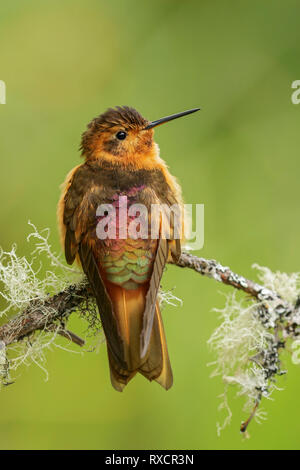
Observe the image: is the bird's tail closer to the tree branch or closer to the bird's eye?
the tree branch

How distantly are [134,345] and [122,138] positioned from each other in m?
1.10

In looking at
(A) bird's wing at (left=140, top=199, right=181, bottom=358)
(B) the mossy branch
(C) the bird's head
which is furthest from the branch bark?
(C) the bird's head

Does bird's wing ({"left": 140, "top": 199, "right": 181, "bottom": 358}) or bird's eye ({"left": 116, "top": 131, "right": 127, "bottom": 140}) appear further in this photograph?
bird's eye ({"left": 116, "top": 131, "right": 127, "bottom": 140})

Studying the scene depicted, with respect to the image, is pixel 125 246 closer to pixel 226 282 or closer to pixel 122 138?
pixel 226 282

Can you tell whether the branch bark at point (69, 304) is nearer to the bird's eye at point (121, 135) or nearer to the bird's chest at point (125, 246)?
the bird's chest at point (125, 246)

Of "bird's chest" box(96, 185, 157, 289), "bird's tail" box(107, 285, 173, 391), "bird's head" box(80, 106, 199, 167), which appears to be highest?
"bird's head" box(80, 106, 199, 167)

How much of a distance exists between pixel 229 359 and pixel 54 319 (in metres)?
0.72

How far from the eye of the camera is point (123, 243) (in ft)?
8.27

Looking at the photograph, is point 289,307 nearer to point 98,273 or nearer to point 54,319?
point 98,273

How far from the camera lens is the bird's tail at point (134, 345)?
2383 millimetres

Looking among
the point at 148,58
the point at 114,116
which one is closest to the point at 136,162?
the point at 114,116

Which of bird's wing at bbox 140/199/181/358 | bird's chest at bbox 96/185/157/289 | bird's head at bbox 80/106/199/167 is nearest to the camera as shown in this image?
bird's wing at bbox 140/199/181/358

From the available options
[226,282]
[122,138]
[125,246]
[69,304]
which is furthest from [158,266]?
[122,138]

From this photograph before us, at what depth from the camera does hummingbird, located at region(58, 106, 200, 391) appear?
239cm
